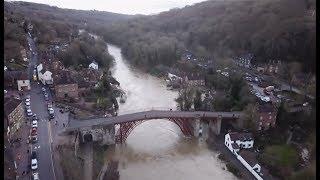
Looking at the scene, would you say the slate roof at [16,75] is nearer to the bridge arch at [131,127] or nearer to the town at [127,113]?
the town at [127,113]

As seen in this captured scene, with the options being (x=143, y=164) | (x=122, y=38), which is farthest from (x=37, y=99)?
(x=122, y=38)

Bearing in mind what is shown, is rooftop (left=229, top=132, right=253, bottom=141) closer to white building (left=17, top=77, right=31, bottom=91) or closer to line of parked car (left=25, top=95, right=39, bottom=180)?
line of parked car (left=25, top=95, right=39, bottom=180)

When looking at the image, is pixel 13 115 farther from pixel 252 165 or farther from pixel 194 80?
pixel 194 80

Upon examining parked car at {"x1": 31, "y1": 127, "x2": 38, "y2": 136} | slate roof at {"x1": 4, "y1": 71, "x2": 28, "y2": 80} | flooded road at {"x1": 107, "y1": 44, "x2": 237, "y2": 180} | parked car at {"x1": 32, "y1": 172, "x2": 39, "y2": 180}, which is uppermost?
slate roof at {"x1": 4, "y1": 71, "x2": 28, "y2": 80}

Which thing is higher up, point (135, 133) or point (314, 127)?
point (314, 127)

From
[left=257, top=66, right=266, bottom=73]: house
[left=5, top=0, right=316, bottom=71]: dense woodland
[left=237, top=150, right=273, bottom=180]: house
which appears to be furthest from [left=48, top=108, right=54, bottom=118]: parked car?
[left=257, top=66, right=266, bottom=73]: house
